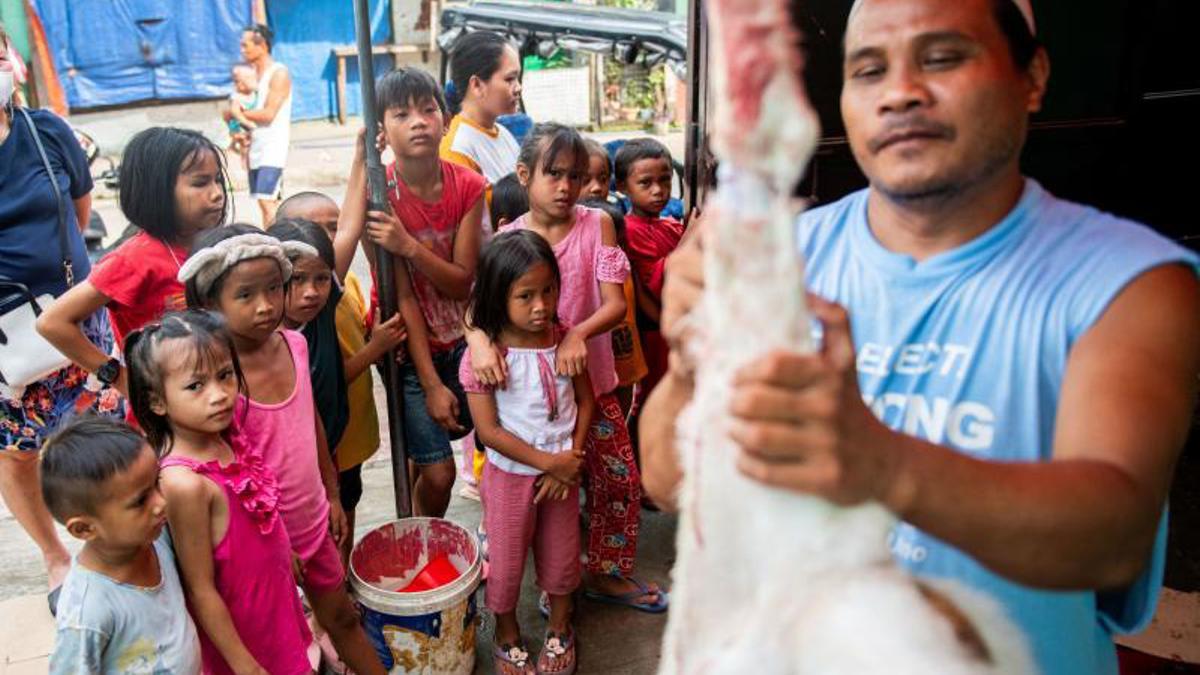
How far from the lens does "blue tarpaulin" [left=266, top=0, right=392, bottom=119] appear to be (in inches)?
530

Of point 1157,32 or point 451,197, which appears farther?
point 1157,32

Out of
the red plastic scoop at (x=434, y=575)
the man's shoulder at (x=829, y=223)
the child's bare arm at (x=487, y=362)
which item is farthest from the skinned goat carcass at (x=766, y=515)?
the red plastic scoop at (x=434, y=575)

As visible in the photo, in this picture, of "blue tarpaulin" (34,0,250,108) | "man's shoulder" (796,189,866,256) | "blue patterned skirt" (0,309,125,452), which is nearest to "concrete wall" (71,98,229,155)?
"blue tarpaulin" (34,0,250,108)

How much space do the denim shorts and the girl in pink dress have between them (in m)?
0.44

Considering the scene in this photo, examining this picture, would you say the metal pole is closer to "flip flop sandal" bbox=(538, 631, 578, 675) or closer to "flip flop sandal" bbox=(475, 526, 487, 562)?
"flip flop sandal" bbox=(475, 526, 487, 562)

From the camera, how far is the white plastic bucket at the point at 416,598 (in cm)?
268

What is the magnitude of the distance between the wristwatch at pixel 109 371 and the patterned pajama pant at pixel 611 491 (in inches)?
60.0

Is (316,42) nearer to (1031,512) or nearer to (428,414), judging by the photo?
(428,414)

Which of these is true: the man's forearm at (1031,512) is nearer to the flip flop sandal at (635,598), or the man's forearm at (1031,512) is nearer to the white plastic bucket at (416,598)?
the white plastic bucket at (416,598)

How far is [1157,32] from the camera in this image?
163 inches

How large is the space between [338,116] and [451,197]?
38.8 feet

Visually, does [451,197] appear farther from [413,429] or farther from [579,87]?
[579,87]

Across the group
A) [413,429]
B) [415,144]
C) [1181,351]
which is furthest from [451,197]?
[1181,351]

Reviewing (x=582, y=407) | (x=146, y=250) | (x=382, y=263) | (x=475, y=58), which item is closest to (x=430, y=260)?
(x=382, y=263)
